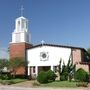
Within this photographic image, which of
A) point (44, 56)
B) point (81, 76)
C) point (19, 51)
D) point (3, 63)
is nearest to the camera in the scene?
point (81, 76)

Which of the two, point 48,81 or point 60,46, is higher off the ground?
point 60,46

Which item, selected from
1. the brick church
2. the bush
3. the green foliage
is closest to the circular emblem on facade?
the brick church

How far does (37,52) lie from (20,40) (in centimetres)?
421

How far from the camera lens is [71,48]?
50.7 meters

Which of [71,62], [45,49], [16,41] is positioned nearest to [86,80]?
[71,62]

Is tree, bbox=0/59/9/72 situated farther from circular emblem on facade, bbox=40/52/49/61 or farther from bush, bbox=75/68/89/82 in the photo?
bush, bbox=75/68/89/82

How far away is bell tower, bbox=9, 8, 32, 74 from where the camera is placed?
55347mm

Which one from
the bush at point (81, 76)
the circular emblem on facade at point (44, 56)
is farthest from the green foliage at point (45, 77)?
the circular emblem on facade at point (44, 56)

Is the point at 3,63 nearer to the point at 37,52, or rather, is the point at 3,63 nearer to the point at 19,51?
the point at 19,51

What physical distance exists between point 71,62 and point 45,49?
18.9 feet

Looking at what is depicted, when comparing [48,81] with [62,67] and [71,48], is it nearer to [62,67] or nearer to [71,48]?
[62,67]

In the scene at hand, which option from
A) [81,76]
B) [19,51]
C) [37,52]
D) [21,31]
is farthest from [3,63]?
[81,76]

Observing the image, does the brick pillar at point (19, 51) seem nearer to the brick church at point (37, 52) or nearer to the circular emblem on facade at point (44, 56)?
the brick church at point (37, 52)

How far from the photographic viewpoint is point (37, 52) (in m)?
54.2
